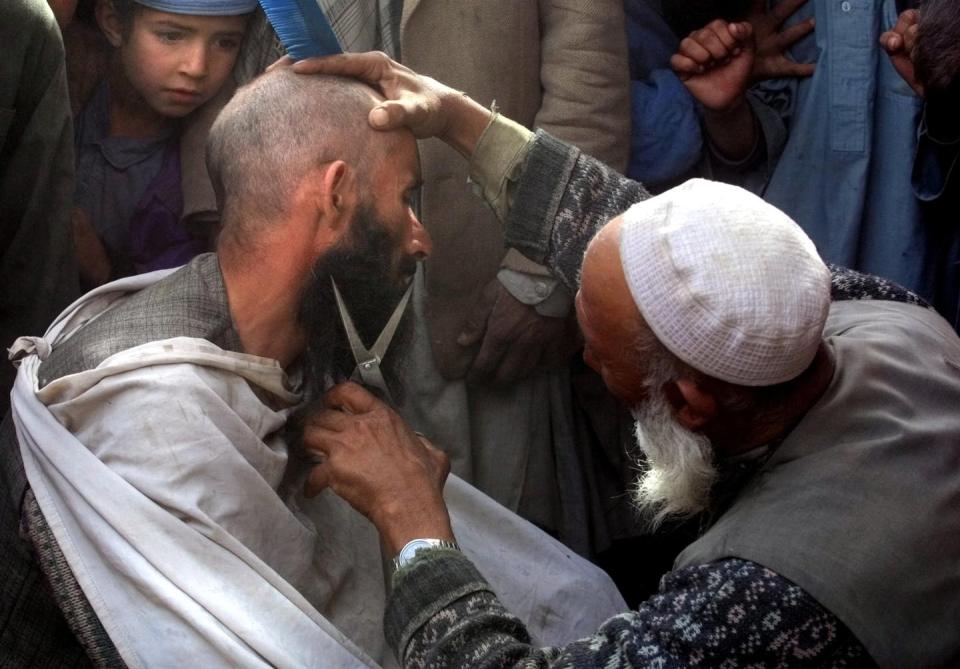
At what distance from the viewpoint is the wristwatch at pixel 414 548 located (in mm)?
2027

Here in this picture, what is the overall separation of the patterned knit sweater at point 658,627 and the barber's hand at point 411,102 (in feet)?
2.85

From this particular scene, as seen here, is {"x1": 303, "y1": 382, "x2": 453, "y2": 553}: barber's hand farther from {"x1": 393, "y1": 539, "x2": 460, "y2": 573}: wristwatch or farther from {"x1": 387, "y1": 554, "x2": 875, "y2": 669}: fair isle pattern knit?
{"x1": 387, "y1": 554, "x2": 875, "y2": 669}: fair isle pattern knit

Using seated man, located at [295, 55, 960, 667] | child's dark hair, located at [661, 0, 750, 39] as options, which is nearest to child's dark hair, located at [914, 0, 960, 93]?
child's dark hair, located at [661, 0, 750, 39]

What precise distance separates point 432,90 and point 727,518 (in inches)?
43.7

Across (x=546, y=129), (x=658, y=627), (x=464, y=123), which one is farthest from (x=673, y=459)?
(x=546, y=129)

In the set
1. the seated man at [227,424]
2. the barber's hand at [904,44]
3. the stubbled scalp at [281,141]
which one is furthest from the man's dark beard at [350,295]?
the barber's hand at [904,44]

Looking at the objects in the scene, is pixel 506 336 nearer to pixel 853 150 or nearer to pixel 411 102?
pixel 411 102

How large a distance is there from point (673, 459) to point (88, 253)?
166cm

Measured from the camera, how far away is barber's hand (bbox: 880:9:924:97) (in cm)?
281

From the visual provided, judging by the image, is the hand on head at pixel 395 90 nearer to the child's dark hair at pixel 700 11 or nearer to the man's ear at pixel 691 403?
the man's ear at pixel 691 403

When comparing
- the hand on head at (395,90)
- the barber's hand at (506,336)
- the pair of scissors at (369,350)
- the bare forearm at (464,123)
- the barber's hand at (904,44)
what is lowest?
the barber's hand at (506,336)

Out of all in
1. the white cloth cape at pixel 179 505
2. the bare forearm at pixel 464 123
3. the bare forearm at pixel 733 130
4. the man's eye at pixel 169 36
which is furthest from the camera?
the bare forearm at pixel 733 130

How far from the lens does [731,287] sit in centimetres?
184

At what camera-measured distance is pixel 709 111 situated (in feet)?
9.99
